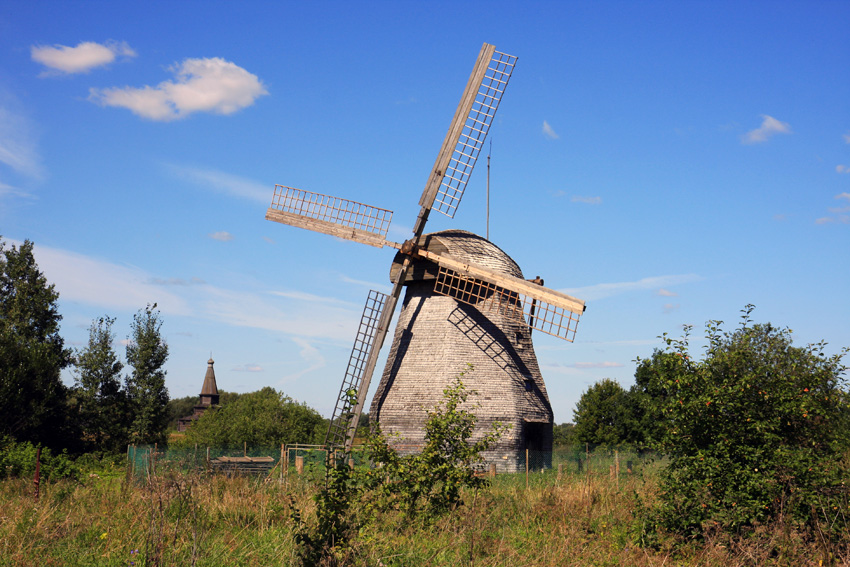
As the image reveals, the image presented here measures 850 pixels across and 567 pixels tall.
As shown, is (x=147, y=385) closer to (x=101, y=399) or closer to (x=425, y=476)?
(x=101, y=399)

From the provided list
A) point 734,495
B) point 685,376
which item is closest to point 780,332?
point 685,376

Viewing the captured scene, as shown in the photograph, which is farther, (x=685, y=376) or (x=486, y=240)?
(x=486, y=240)

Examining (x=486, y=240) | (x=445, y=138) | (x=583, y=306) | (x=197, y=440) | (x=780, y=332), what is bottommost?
(x=197, y=440)

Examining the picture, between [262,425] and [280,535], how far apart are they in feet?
102

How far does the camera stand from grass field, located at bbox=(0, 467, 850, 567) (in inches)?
283

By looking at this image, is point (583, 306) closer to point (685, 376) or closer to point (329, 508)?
point (685, 376)

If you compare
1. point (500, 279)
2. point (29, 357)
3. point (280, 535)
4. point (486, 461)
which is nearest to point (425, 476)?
point (280, 535)

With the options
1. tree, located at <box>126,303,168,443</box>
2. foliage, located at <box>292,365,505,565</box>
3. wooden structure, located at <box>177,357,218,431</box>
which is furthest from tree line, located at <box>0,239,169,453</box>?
wooden structure, located at <box>177,357,218,431</box>

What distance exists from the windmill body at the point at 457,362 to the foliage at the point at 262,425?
60.9 ft

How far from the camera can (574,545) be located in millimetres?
8664

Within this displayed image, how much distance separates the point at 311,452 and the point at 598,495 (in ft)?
17.9

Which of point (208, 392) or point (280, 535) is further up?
point (208, 392)

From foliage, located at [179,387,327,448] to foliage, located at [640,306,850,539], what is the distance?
92.1 feet

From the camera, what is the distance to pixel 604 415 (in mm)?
45156
